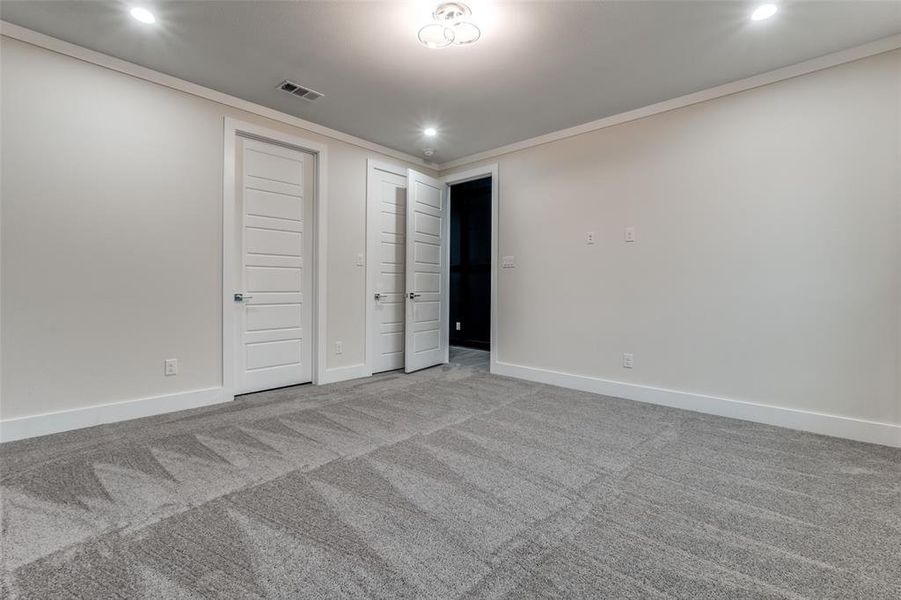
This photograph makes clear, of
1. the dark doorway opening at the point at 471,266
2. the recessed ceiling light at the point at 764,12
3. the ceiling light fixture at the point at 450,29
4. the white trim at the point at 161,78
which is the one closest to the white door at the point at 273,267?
the white trim at the point at 161,78

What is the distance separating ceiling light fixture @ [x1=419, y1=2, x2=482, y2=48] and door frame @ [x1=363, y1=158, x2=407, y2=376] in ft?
6.38

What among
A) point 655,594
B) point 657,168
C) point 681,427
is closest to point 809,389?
point 681,427

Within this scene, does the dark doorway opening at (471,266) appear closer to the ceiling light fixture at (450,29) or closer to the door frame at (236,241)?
the door frame at (236,241)

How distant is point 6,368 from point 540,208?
4.31 metres

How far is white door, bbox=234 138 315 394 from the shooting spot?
342cm

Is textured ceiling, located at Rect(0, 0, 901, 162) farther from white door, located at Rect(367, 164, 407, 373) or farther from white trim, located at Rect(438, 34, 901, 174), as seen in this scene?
white door, located at Rect(367, 164, 407, 373)


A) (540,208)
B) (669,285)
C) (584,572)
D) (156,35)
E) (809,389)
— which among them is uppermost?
(156,35)

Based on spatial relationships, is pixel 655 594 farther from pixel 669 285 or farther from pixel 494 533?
pixel 669 285

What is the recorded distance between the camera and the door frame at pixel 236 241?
10.6 feet

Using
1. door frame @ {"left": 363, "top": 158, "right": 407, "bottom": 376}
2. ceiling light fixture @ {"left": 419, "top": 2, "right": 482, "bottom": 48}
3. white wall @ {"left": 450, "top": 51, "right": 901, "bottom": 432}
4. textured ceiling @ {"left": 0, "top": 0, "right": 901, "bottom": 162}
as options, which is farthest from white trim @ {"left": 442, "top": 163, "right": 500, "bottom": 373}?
ceiling light fixture @ {"left": 419, "top": 2, "right": 482, "bottom": 48}

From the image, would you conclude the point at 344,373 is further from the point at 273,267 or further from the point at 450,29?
the point at 450,29

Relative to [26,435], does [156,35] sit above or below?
above

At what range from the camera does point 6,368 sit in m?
2.36

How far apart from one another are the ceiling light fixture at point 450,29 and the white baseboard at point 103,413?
3.08 meters
